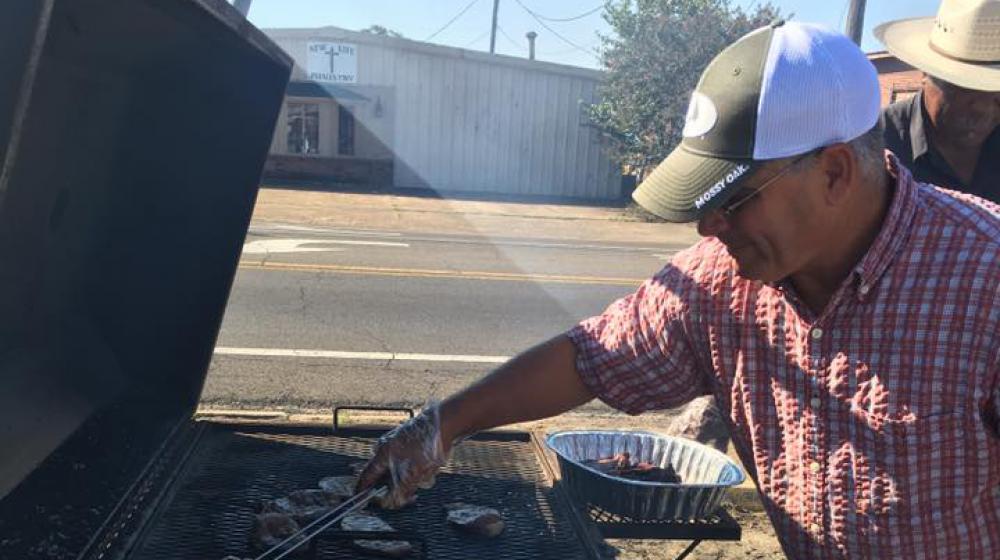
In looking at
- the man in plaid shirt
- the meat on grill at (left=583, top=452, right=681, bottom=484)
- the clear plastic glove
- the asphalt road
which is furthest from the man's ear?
the asphalt road

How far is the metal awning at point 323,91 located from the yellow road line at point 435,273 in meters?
12.4

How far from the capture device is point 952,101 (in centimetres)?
255

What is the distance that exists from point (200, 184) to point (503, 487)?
1.37 m

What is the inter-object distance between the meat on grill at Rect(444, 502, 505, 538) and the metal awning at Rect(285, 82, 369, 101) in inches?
760

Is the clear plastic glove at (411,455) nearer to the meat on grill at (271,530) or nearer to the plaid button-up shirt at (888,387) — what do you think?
the meat on grill at (271,530)

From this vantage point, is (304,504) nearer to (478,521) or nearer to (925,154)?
(478,521)

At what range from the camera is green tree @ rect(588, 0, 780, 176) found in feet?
58.2

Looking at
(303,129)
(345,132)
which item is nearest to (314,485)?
(345,132)

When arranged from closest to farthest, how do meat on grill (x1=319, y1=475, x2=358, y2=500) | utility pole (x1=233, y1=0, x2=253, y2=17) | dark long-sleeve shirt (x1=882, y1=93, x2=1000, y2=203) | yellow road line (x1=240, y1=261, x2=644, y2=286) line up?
meat on grill (x1=319, y1=475, x2=358, y2=500) < dark long-sleeve shirt (x1=882, y1=93, x2=1000, y2=203) < utility pole (x1=233, y1=0, x2=253, y2=17) < yellow road line (x1=240, y1=261, x2=644, y2=286)

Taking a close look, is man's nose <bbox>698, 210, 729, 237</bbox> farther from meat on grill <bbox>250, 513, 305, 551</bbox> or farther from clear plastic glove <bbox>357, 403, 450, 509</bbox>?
meat on grill <bbox>250, 513, 305, 551</bbox>

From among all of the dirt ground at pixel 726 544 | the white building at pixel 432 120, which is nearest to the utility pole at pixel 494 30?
the white building at pixel 432 120

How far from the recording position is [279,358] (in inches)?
219

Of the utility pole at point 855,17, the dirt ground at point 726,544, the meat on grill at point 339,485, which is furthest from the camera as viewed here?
the utility pole at point 855,17

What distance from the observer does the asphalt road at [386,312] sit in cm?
514
